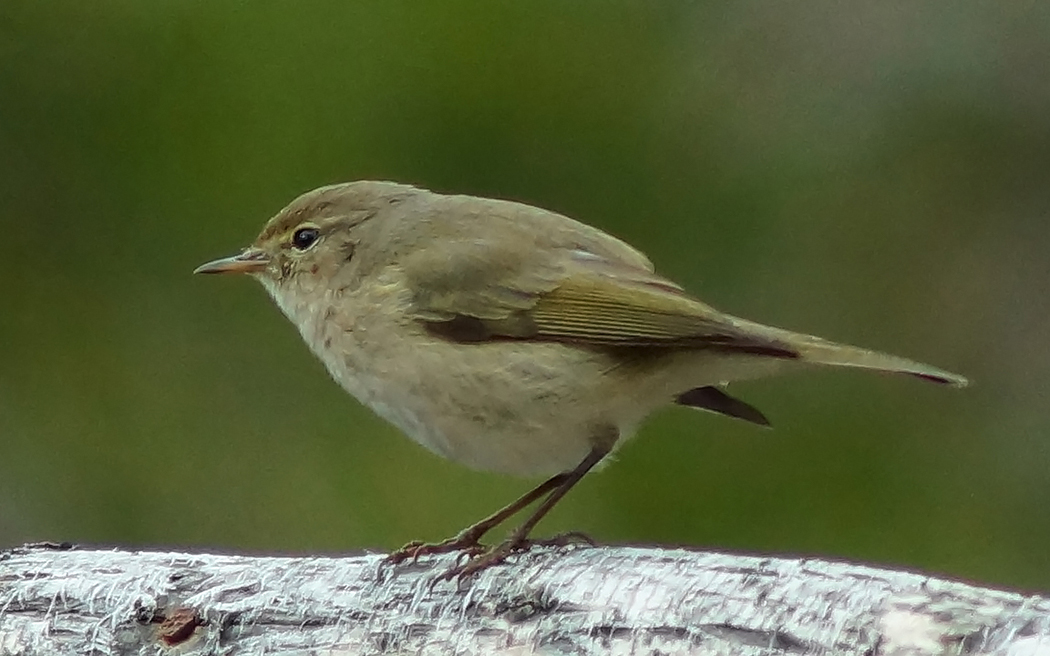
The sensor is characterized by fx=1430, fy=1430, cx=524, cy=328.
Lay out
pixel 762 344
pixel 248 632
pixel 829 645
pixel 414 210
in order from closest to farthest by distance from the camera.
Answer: pixel 829 645
pixel 248 632
pixel 762 344
pixel 414 210

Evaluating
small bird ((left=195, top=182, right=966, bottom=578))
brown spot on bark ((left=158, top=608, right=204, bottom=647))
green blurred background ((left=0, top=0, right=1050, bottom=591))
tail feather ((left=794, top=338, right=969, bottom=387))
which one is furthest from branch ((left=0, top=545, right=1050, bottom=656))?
green blurred background ((left=0, top=0, right=1050, bottom=591))

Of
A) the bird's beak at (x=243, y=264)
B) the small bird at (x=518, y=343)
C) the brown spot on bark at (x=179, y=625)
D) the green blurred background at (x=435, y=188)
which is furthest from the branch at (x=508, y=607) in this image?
the green blurred background at (x=435, y=188)

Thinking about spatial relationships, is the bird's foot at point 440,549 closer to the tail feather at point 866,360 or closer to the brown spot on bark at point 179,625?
the brown spot on bark at point 179,625

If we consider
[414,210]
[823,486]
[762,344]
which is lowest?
[823,486]

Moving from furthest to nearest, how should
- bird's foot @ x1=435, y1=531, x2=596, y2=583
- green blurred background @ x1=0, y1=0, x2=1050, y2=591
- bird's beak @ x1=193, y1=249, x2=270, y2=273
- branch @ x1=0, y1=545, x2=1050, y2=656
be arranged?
green blurred background @ x1=0, y1=0, x2=1050, y2=591, bird's beak @ x1=193, y1=249, x2=270, y2=273, bird's foot @ x1=435, y1=531, x2=596, y2=583, branch @ x1=0, y1=545, x2=1050, y2=656

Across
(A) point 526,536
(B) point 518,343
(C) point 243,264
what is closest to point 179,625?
(A) point 526,536

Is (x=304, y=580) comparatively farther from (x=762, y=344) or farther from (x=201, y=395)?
(x=201, y=395)

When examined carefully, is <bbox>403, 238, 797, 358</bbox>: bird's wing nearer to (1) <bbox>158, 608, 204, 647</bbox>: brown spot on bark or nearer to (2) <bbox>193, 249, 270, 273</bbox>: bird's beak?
(2) <bbox>193, 249, 270, 273</bbox>: bird's beak

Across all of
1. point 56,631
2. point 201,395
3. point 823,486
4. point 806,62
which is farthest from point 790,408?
point 56,631
